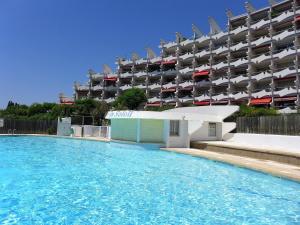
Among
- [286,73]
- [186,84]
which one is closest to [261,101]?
[286,73]

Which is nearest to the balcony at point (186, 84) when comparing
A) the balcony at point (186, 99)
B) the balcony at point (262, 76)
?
the balcony at point (186, 99)

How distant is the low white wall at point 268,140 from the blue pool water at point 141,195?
8073 millimetres

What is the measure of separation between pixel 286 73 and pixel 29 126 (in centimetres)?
3351

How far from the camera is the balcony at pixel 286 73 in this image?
4381cm

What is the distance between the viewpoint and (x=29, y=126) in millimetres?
39156

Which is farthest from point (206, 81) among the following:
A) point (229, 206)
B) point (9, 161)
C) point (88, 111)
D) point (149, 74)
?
point (229, 206)

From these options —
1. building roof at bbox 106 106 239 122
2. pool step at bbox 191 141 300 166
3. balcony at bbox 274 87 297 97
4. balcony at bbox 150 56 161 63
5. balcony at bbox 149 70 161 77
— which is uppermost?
balcony at bbox 150 56 161 63

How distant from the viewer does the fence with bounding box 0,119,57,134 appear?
38.1 metres

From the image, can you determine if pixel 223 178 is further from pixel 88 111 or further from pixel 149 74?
pixel 149 74

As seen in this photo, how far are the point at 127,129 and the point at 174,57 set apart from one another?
1450 inches

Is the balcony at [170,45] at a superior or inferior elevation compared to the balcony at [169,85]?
superior

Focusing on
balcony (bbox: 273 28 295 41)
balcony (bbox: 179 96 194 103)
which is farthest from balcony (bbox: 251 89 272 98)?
balcony (bbox: 179 96 194 103)

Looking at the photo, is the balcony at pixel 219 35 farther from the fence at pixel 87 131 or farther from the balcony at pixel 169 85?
the fence at pixel 87 131

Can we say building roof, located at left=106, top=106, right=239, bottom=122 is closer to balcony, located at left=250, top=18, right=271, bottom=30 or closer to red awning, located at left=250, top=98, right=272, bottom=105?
red awning, located at left=250, top=98, right=272, bottom=105
